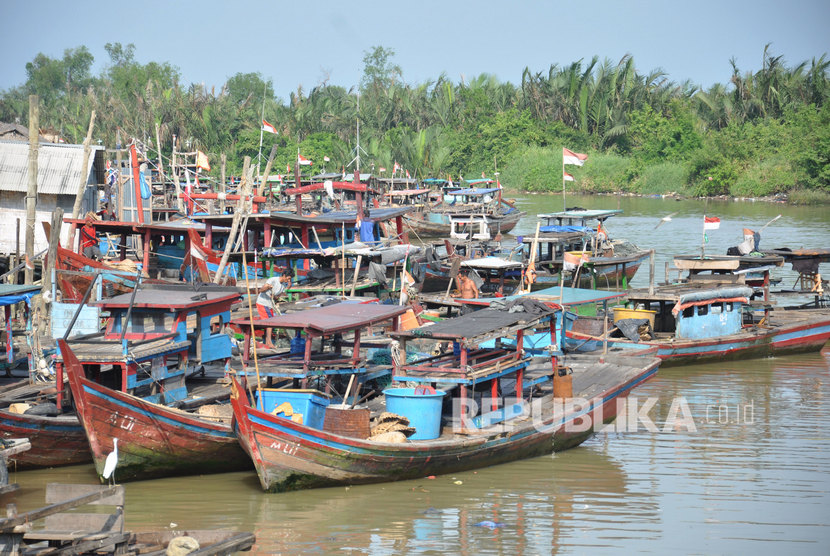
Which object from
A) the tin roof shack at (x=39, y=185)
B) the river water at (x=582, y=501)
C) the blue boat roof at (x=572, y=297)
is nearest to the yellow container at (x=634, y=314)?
the blue boat roof at (x=572, y=297)

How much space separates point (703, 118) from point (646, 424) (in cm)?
5224

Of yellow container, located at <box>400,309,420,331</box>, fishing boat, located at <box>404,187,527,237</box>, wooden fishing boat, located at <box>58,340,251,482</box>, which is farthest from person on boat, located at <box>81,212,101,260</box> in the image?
fishing boat, located at <box>404,187,527,237</box>

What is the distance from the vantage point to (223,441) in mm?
12195

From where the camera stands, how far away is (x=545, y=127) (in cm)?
6500

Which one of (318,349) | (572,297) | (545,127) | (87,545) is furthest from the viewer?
(545,127)

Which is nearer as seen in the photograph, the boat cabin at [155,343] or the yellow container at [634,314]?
the boat cabin at [155,343]

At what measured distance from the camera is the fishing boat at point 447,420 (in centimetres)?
1127

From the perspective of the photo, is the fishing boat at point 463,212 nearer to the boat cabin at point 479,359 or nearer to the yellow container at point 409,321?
the yellow container at point 409,321

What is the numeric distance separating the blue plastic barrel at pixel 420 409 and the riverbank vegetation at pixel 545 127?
41933 millimetres

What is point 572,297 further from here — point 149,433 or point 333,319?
point 149,433

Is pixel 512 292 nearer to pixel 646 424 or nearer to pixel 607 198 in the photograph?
pixel 646 424

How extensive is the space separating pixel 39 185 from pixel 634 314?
15.6 meters

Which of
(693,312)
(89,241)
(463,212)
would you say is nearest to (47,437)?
(89,241)

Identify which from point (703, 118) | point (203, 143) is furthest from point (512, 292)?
point (703, 118)
